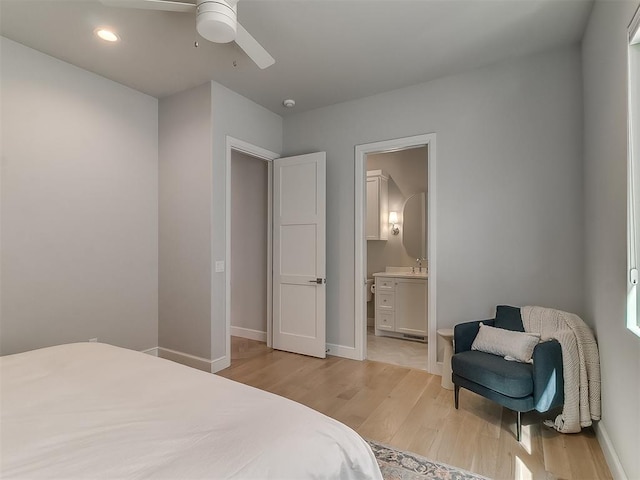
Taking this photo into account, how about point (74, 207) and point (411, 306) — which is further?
point (411, 306)

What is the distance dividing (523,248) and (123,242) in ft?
12.5

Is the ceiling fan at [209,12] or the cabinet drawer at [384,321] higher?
the ceiling fan at [209,12]

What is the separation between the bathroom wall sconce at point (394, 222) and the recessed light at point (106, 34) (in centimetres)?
401

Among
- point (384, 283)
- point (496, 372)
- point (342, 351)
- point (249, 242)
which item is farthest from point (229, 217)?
point (496, 372)

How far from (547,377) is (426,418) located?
2.81 ft

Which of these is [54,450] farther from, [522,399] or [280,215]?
[280,215]

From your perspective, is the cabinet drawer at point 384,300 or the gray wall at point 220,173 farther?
the cabinet drawer at point 384,300

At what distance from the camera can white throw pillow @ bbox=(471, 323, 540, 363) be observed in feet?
7.64

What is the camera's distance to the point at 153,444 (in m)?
0.99

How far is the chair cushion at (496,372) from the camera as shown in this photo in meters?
2.15

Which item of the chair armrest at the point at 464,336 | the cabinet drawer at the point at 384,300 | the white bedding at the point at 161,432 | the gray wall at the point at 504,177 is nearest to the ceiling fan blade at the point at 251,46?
the gray wall at the point at 504,177

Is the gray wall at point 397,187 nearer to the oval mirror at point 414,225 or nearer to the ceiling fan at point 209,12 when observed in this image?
the oval mirror at point 414,225

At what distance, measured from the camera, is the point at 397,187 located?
17.4 ft

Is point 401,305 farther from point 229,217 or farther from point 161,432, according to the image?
point 161,432
